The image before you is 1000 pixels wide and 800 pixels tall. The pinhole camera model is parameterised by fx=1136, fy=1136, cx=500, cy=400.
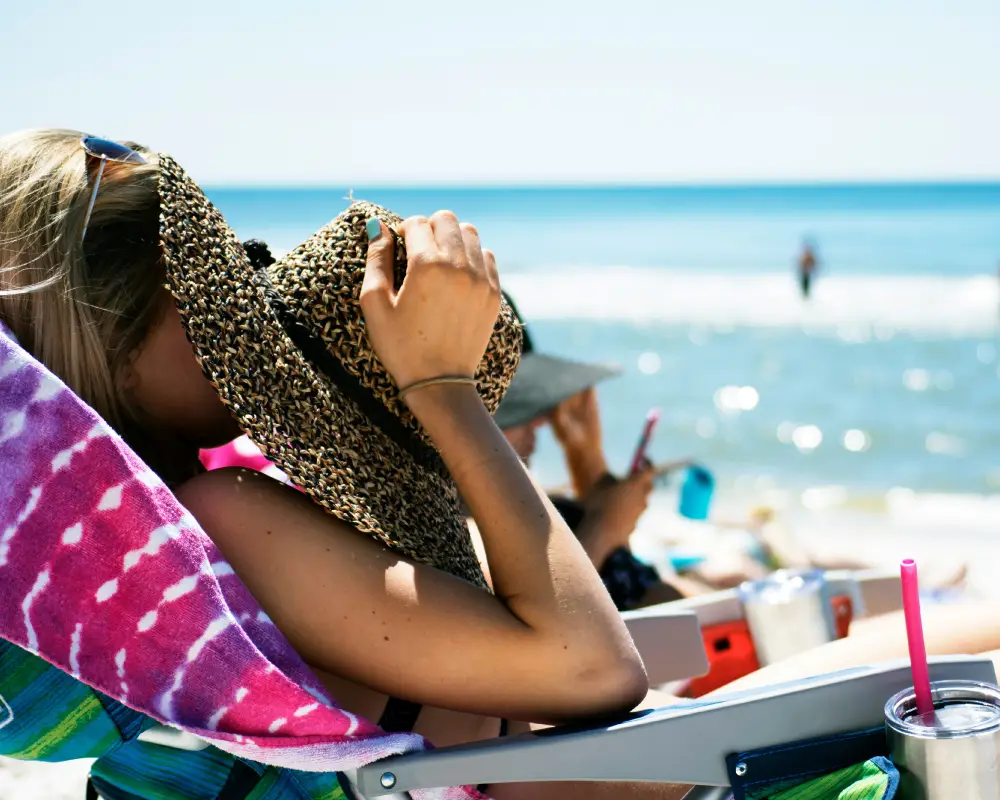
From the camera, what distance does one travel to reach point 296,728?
4.17ft

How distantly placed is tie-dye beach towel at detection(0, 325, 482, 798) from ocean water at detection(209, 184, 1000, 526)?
0.53 metres

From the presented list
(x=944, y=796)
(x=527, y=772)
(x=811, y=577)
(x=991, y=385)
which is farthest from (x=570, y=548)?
(x=991, y=385)

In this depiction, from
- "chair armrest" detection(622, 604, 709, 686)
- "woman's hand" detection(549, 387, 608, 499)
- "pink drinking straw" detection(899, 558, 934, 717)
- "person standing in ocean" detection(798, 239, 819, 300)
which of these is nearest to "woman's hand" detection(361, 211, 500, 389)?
"pink drinking straw" detection(899, 558, 934, 717)

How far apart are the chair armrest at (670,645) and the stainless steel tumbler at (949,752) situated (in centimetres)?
83

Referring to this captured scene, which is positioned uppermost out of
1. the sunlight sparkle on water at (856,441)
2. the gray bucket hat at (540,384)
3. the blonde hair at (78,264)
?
the blonde hair at (78,264)

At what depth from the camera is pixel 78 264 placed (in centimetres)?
138

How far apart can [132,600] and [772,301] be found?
63.1 feet

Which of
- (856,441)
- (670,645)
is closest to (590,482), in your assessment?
(670,645)

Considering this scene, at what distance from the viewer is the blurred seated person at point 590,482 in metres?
3.29

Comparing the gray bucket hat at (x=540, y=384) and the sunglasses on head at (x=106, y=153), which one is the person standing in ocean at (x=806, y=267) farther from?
the sunglasses on head at (x=106, y=153)

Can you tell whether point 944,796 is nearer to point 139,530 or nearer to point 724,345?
point 139,530

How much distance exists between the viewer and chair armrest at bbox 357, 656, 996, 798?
1.32 meters

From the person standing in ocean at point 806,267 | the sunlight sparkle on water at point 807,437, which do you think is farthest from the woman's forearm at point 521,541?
the person standing in ocean at point 806,267

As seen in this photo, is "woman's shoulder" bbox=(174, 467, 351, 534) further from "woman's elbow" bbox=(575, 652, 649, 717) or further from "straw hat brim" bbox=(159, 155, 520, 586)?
"woman's elbow" bbox=(575, 652, 649, 717)
